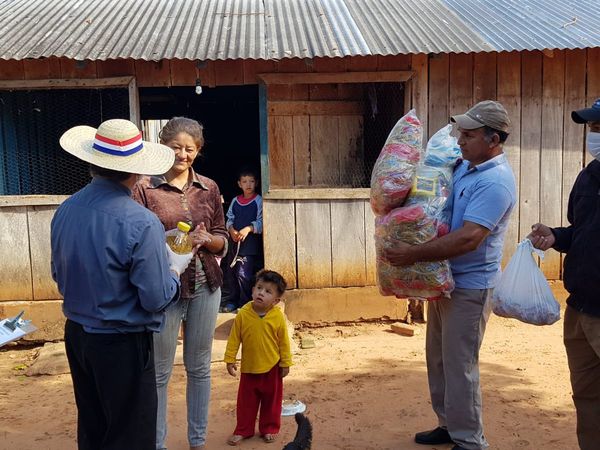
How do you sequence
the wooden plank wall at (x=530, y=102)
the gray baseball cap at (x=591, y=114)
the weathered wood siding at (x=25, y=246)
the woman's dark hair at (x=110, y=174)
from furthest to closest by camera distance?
the wooden plank wall at (x=530, y=102), the weathered wood siding at (x=25, y=246), the gray baseball cap at (x=591, y=114), the woman's dark hair at (x=110, y=174)

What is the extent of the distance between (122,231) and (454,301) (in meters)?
1.80

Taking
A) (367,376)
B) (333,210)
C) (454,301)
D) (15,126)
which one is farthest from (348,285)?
(15,126)

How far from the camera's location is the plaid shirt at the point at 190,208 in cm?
316

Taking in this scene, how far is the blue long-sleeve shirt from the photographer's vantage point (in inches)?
91.4

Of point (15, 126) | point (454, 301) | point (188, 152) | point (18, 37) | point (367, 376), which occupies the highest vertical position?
point (18, 37)

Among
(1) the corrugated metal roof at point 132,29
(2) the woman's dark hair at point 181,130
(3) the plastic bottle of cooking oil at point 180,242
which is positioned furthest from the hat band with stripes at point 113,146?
(1) the corrugated metal roof at point 132,29

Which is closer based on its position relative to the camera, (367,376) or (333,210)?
(367,376)

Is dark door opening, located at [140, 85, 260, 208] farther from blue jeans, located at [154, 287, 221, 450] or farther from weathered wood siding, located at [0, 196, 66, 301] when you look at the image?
blue jeans, located at [154, 287, 221, 450]

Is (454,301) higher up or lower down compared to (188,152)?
lower down

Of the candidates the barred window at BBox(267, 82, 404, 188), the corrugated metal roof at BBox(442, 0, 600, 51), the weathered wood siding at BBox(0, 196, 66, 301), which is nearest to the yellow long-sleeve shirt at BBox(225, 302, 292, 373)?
the barred window at BBox(267, 82, 404, 188)

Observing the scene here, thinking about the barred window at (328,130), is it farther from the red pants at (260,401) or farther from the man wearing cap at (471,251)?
the man wearing cap at (471,251)

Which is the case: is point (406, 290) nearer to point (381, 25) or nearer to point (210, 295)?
point (210, 295)

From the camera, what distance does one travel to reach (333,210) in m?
6.17

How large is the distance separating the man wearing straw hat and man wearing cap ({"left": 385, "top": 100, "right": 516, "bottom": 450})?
1.34 metres
